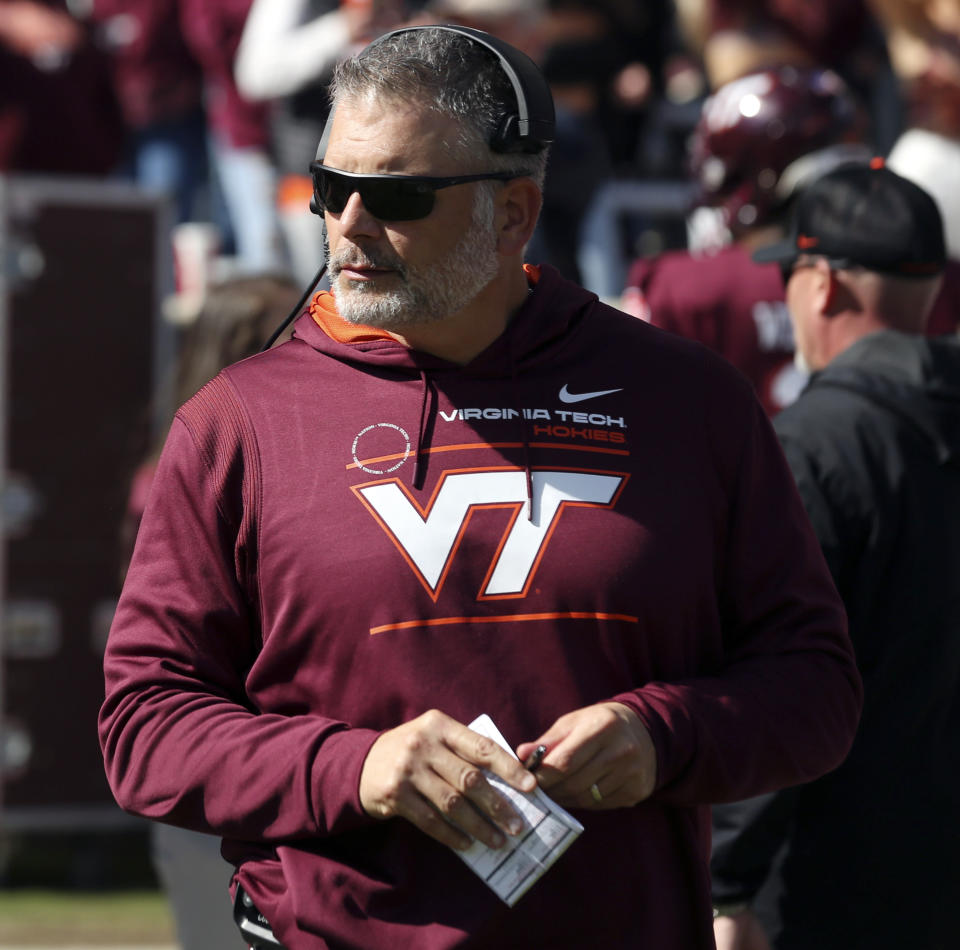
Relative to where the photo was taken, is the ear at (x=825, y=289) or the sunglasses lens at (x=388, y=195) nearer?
the sunglasses lens at (x=388, y=195)

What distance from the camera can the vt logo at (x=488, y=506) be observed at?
2385mm

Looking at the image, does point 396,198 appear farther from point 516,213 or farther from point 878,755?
point 878,755

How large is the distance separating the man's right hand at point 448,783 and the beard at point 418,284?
614 millimetres

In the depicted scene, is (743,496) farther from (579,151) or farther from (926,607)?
(579,151)

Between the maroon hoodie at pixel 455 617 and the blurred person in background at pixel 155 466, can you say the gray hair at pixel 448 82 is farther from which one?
the blurred person in background at pixel 155 466

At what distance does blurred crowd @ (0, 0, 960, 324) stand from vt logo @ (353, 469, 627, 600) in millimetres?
4144

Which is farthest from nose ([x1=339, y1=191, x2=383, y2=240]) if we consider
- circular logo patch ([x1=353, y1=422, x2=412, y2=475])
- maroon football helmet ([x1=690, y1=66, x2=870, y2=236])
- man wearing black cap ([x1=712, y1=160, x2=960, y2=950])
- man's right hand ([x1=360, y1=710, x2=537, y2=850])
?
maroon football helmet ([x1=690, y1=66, x2=870, y2=236])

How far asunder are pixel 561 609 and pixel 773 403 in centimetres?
252

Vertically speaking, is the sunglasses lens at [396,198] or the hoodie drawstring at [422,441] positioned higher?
the sunglasses lens at [396,198]

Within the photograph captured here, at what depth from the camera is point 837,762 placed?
255 centimetres

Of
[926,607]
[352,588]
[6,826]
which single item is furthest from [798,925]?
[6,826]

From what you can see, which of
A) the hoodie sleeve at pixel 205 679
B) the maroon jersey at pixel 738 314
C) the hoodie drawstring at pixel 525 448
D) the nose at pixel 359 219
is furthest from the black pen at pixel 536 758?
the maroon jersey at pixel 738 314

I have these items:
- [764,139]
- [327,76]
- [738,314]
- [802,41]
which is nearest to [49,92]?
[327,76]

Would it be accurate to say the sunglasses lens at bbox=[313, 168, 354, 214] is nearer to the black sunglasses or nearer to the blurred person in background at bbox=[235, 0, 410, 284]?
the black sunglasses
